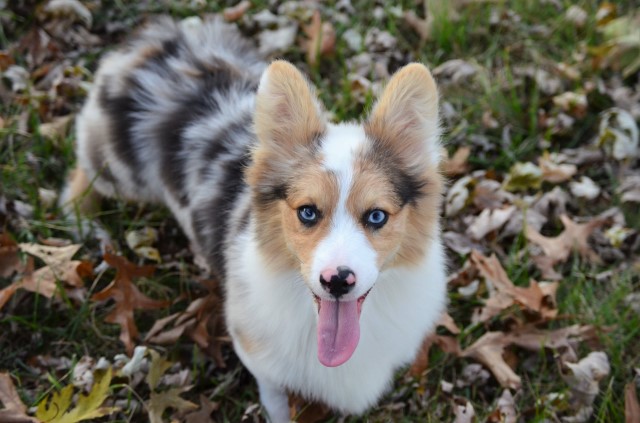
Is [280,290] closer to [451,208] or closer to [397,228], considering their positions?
[397,228]

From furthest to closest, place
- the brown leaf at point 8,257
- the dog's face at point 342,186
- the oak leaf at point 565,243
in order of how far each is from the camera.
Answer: the oak leaf at point 565,243
the brown leaf at point 8,257
the dog's face at point 342,186

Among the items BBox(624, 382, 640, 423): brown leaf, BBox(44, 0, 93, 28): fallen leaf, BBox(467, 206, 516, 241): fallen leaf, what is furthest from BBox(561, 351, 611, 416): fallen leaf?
A: BBox(44, 0, 93, 28): fallen leaf

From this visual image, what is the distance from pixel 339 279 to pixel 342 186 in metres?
0.37

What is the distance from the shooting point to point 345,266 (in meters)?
2.25

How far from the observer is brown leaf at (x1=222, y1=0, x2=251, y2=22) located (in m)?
5.30

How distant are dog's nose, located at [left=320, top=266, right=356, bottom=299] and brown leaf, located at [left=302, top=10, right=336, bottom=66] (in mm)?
3076

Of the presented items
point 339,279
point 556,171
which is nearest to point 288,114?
point 339,279

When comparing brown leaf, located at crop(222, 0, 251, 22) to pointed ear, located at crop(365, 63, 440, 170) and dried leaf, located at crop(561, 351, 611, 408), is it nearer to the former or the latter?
pointed ear, located at crop(365, 63, 440, 170)

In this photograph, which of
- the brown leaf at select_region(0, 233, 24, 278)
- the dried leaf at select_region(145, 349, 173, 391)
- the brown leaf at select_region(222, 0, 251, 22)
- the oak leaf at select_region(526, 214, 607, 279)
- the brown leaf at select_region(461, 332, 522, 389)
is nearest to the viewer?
the dried leaf at select_region(145, 349, 173, 391)

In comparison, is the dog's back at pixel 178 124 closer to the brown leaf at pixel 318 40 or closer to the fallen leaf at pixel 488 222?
the brown leaf at pixel 318 40

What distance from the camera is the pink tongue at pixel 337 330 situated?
255 cm

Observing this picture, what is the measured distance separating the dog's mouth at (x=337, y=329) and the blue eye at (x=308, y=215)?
31 cm

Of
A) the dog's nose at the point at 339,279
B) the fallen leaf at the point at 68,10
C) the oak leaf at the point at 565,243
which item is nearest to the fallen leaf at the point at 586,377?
the oak leaf at the point at 565,243

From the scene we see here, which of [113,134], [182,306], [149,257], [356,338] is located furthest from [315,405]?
[113,134]
